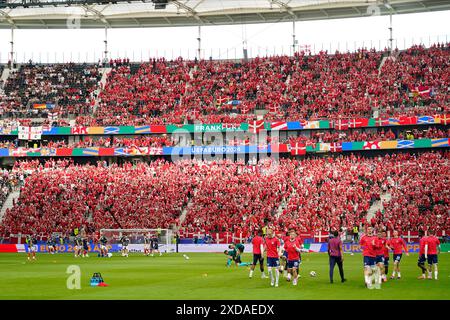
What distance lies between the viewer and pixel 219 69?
290 ft

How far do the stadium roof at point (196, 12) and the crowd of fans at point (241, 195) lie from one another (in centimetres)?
1989

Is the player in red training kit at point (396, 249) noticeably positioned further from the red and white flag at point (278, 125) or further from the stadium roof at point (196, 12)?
the stadium roof at point (196, 12)

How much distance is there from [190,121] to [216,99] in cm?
527

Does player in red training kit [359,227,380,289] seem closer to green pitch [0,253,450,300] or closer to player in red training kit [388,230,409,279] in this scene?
A: green pitch [0,253,450,300]

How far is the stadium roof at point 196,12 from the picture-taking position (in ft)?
273

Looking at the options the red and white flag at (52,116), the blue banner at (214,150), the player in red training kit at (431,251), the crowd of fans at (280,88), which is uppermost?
the crowd of fans at (280,88)

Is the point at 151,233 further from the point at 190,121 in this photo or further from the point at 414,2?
the point at 414,2

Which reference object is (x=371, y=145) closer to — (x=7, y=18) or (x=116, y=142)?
(x=116, y=142)

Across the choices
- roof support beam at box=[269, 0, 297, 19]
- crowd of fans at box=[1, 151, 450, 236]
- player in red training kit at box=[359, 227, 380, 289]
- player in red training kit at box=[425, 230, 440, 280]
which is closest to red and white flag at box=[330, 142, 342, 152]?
crowd of fans at box=[1, 151, 450, 236]

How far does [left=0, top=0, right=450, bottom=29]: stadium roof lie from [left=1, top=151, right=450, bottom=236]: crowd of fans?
1989cm

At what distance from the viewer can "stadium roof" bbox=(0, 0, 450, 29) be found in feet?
273

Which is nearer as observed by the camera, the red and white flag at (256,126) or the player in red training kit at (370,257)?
the player in red training kit at (370,257)

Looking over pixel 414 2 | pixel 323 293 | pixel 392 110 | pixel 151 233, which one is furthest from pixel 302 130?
pixel 323 293

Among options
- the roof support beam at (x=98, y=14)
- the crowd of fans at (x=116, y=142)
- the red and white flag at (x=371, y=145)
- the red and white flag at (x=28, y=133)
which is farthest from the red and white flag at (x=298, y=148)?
the roof support beam at (x=98, y=14)
